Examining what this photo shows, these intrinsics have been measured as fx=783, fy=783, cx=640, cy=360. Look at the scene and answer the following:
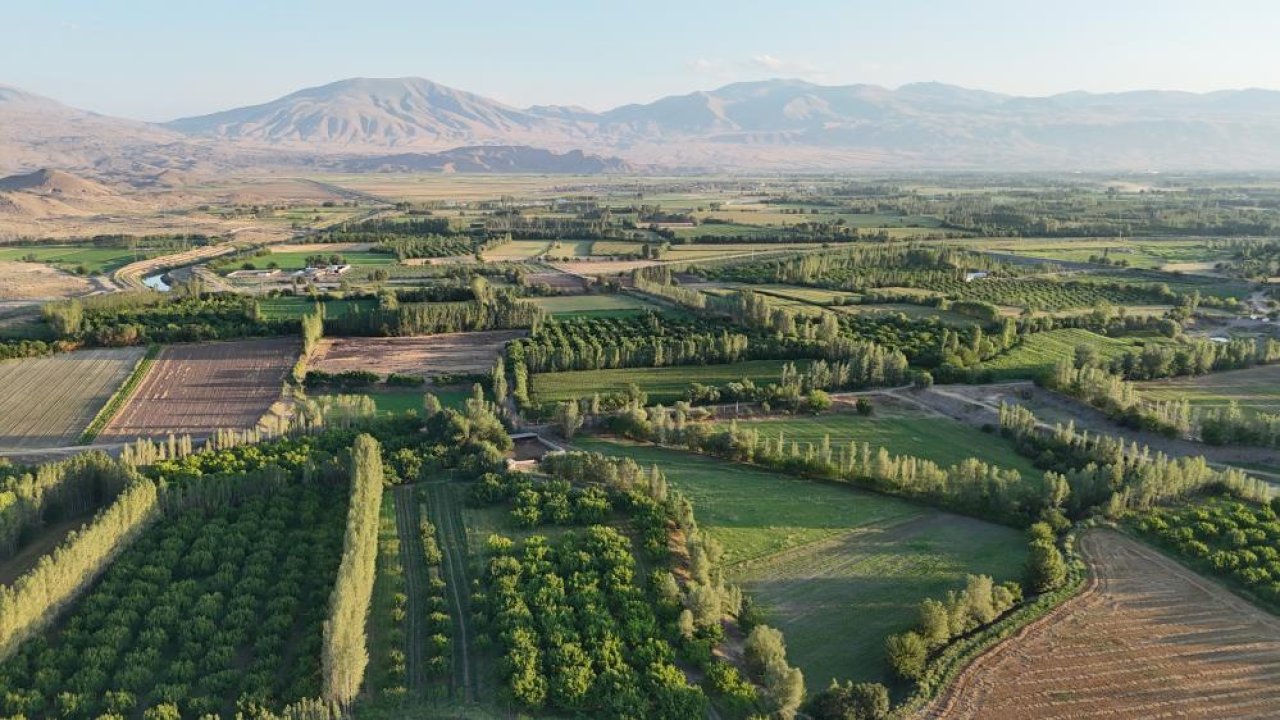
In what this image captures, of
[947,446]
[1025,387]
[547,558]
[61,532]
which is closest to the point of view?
[547,558]

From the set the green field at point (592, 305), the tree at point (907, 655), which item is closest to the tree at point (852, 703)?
the tree at point (907, 655)

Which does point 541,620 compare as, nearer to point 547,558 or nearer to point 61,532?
point 547,558

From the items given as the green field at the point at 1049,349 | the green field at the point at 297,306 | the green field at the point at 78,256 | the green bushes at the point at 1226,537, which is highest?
the green field at the point at 78,256

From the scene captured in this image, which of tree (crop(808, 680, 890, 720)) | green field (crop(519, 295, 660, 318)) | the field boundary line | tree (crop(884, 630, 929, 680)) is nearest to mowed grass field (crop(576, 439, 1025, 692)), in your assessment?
tree (crop(884, 630, 929, 680))

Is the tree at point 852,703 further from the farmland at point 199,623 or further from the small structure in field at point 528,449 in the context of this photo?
the small structure in field at point 528,449

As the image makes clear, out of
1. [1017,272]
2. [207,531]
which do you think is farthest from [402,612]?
[1017,272]

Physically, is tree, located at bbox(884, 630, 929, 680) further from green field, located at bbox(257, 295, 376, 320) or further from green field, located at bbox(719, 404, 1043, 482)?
green field, located at bbox(257, 295, 376, 320)
